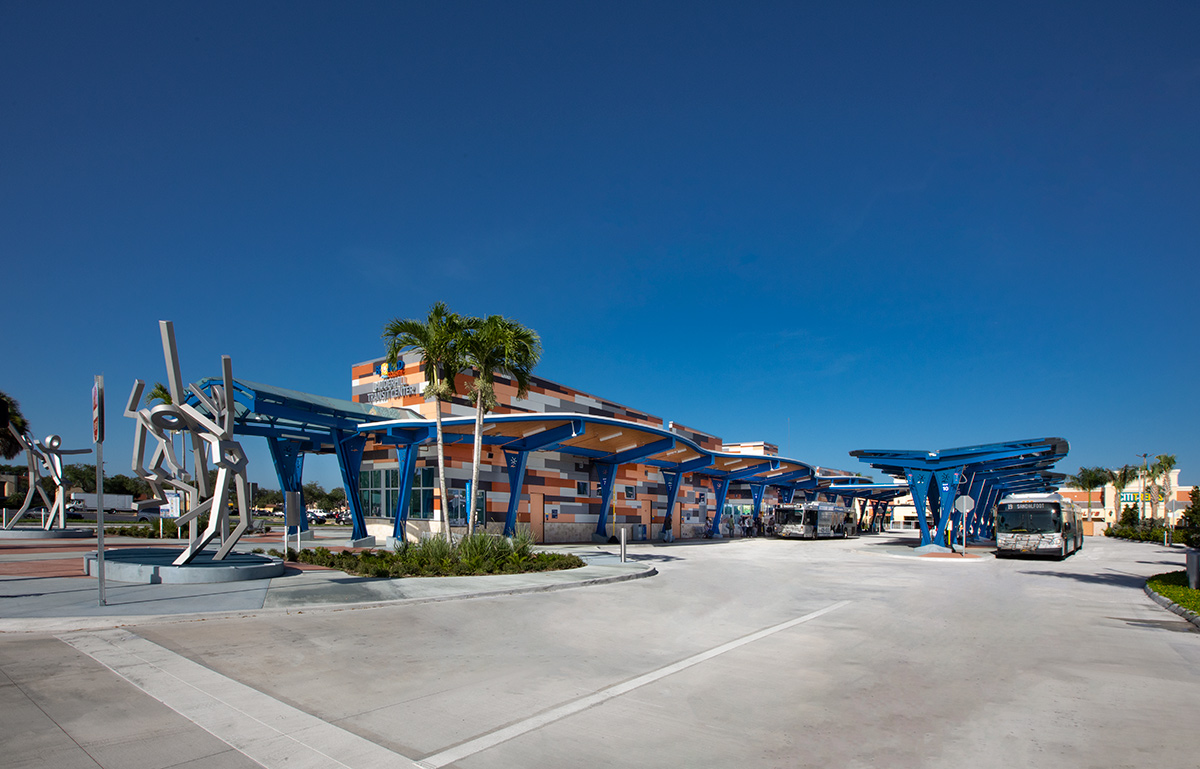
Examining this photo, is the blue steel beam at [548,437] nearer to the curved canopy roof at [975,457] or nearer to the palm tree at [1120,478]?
the curved canopy roof at [975,457]

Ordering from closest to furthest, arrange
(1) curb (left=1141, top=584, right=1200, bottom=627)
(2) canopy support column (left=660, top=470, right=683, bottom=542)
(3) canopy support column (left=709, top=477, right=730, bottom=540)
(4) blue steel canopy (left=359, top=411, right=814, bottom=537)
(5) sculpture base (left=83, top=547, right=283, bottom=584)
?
(1) curb (left=1141, top=584, right=1200, bottom=627), (5) sculpture base (left=83, top=547, right=283, bottom=584), (4) blue steel canopy (left=359, top=411, right=814, bottom=537), (2) canopy support column (left=660, top=470, right=683, bottom=542), (3) canopy support column (left=709, top=477, right=730, bottom=540)

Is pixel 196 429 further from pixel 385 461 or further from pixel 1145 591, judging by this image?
pixel 1145 591

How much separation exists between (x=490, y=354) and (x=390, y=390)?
1552 cm

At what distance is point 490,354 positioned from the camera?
22906 millimetres

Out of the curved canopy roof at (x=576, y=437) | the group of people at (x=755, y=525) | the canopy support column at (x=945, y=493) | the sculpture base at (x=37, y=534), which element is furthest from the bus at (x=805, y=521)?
the sculpture base at (x=37, y=534)

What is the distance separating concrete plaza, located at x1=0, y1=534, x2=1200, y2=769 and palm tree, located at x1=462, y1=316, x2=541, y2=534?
8539 millimetres

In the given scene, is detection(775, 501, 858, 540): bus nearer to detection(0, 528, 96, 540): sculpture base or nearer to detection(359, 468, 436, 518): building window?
detection(359, 468, 436, 518): building window

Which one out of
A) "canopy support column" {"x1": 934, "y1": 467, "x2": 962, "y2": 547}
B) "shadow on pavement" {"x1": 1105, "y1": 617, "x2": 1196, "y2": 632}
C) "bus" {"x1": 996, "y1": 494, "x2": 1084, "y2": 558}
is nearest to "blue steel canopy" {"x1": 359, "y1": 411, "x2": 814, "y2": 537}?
"canopy support column" {"x1": 934, "y1": 467, "x2": 962, "y2": 547}

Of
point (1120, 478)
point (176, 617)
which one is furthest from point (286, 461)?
point (1120, 478)

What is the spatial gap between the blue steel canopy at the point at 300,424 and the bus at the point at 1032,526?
29.2 metres

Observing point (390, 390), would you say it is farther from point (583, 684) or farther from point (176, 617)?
point (583, 684)

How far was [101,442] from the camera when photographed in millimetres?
11430

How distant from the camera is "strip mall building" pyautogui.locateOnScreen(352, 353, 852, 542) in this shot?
34344 millimetres

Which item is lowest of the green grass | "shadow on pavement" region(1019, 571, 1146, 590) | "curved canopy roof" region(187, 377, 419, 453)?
"shadow on pavement" region(1019, 571, 1146, 590)
